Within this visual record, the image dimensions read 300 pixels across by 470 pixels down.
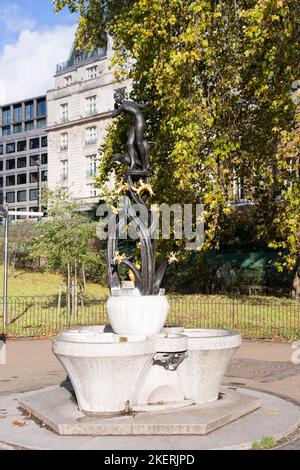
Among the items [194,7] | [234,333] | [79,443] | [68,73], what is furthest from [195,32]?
[68,73]

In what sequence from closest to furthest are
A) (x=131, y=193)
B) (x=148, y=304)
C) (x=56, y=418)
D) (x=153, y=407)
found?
(x=56, y=418) < (x=153, y=407) < (x=148, y=304) < (x=131, y=193)

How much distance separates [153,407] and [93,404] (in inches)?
36.8

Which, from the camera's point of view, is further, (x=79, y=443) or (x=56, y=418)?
(x=56, y=418)

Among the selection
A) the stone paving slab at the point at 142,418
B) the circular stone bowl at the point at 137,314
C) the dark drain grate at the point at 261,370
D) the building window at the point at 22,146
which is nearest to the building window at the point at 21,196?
the building window at the point at 22,146

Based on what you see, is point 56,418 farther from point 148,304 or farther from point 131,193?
point 131,193

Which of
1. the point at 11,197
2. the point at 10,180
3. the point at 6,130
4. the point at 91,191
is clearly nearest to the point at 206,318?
the point at 91,191

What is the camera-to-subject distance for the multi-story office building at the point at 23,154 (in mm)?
90312

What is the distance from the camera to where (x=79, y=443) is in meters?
7.27

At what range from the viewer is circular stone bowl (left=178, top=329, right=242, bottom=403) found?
Answer: 909cm

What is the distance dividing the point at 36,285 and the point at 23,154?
60794 millimetres

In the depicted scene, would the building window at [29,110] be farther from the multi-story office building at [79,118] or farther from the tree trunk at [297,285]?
the tree trunk at [297,285]

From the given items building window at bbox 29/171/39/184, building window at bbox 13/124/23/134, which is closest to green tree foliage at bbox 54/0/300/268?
building window at bbox 29/171/39/184

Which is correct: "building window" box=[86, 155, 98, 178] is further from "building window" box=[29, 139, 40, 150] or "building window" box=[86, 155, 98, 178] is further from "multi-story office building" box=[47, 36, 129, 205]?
"building window" box=[29, 139, 40, 150]

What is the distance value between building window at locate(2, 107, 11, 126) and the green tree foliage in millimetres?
81030
